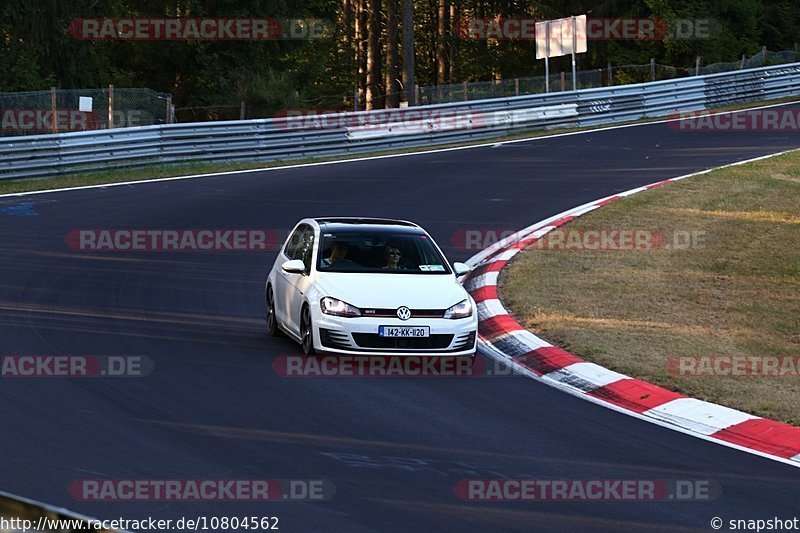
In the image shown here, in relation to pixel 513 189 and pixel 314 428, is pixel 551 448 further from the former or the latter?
pixel 513 189

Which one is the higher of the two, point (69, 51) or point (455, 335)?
point (69, 51)

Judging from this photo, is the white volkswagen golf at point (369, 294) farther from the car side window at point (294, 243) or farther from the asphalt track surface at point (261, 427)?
the asphalt track surface at point (261, 427)

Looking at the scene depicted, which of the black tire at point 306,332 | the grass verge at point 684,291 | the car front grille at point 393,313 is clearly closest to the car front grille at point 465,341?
the car front grille at point 393,313

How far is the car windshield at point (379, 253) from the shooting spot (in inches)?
509

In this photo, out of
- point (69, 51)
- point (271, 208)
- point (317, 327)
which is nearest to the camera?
point (317, 327)

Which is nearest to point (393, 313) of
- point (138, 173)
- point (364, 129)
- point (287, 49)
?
point (138, 173)

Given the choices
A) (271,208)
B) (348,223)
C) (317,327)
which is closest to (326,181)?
(271,208)

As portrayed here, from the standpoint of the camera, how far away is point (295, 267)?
42.2ft

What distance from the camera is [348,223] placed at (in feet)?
44.9

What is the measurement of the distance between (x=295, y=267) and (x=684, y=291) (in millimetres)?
5252

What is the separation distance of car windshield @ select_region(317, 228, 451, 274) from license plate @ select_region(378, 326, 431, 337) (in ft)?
3.33

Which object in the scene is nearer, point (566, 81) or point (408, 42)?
point (566, 81)

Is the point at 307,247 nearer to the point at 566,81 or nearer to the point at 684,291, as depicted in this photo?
the point at 684,291

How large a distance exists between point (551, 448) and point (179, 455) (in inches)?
104
